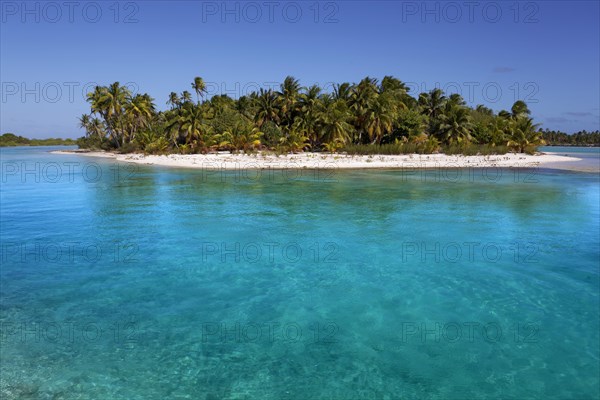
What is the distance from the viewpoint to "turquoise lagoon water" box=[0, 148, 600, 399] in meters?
5.97

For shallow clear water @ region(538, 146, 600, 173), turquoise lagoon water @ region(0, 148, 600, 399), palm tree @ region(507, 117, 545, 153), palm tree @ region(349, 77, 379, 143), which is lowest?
turquoise lagoon water @ region(0, 148, 600, 399)

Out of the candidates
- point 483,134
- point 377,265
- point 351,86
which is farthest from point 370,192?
point 483,134

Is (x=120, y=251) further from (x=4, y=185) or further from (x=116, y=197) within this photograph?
(x=4, y=185)

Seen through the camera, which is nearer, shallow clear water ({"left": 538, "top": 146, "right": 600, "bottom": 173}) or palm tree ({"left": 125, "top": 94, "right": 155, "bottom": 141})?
shallow clear water ({"left": 538, "top": 146, "right": 600, "bottom": 173})

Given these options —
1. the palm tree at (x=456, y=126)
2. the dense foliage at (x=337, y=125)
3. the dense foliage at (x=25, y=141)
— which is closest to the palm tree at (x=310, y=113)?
the dense foliage at (x=337, y=125)

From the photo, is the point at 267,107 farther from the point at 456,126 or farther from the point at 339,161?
the point at 456,126

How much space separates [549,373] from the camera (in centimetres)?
621

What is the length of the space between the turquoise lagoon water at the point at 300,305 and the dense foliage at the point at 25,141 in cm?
16385

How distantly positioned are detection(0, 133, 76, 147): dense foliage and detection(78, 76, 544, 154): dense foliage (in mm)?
105449

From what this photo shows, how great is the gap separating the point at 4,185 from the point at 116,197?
526 inches

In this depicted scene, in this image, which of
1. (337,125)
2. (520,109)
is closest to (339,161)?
(337,125)

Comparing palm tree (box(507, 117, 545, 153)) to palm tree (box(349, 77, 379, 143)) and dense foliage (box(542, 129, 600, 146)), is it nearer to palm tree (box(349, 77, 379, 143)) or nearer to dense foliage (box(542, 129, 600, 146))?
palm tree (box(349, 77, 379, 143))

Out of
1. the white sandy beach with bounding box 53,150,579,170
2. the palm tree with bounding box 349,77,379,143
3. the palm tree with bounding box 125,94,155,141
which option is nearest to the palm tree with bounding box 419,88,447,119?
the palm tree with bounding box 349,77,379,143

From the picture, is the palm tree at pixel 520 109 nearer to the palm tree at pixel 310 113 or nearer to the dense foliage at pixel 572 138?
the palm tree at pixel 310 113
